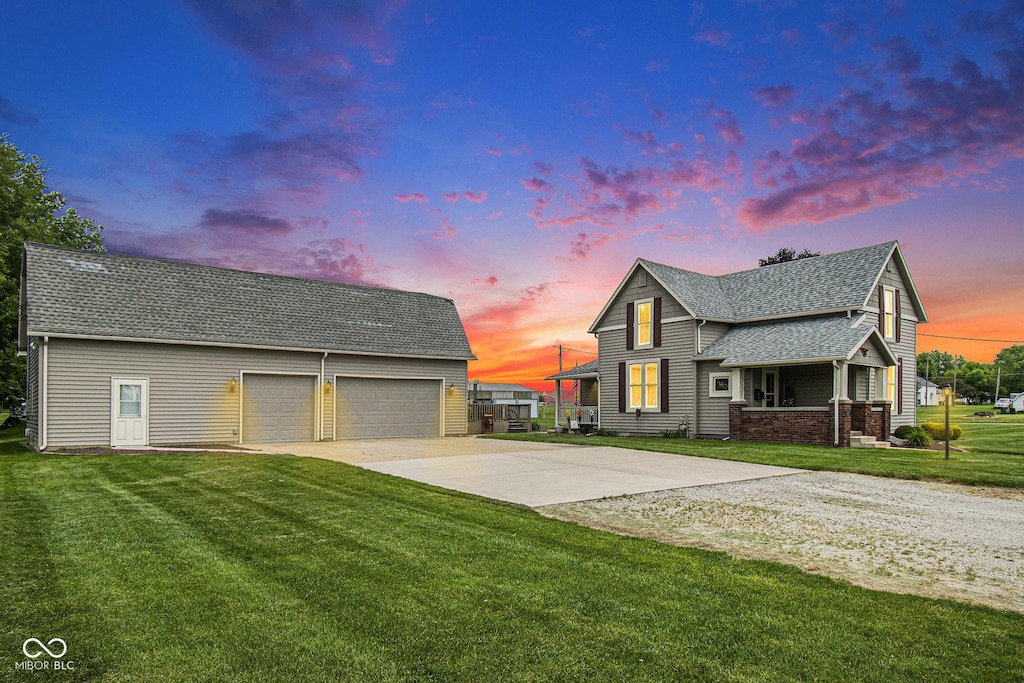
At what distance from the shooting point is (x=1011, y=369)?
120 meters

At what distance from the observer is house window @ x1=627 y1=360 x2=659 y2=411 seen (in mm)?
25109

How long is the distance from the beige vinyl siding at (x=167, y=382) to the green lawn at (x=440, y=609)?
38.6ft

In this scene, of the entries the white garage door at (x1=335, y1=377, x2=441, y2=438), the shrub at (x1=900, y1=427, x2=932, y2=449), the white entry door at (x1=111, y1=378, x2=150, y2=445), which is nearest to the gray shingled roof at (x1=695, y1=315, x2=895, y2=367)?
the shrub at (x1=900, y1=427, x2=932, y2=449)

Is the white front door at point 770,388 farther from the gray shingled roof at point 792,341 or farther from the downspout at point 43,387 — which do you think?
the downspout at point 43,387

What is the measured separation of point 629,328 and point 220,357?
1546cm

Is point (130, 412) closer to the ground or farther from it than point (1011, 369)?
closer to the ground

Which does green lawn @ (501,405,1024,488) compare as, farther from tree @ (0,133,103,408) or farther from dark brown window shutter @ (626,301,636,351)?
tree @ (0,133,103,408)

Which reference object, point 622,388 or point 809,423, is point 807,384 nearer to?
point 809,423

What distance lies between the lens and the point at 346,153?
2059 cm

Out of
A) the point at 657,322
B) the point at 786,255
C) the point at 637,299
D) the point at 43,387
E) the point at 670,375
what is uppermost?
the point at 786,255

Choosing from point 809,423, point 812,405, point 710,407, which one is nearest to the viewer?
point 809,423

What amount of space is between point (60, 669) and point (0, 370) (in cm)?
2859

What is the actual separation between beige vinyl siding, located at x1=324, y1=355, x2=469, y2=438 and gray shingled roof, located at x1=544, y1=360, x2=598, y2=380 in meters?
6.80
